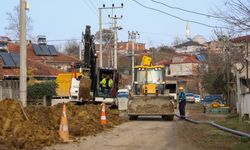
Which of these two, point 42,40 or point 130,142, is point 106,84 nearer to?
point 130,142

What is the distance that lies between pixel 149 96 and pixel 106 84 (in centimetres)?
413

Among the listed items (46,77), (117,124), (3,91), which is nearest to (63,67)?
(46,77)

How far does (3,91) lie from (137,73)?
10684mm

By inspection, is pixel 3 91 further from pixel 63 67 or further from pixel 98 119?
pixel 63 67

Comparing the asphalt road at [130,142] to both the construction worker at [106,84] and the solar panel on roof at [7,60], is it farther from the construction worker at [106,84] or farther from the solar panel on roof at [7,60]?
the solar panel on roof at [7,60]

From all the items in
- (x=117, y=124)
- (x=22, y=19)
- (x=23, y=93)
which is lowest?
(x=117, y=124)

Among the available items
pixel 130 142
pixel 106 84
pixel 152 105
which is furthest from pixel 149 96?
pixel 130 142

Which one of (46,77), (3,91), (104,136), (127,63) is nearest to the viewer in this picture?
(104,136)

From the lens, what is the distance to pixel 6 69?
58.1 m

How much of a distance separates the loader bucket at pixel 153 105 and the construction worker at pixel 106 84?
10.7 ft

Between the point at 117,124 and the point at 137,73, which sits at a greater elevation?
the point at 137,73

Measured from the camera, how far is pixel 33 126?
15.9 m

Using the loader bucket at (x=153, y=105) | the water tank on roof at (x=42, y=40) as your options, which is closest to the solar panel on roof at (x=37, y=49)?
the water tank on roof at (x=42, y=40)

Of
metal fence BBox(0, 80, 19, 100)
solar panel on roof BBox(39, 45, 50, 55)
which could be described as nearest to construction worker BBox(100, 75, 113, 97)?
metal fence BBox(0, 80, 19, 100)
